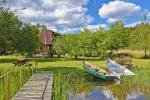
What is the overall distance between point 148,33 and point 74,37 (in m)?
13.6

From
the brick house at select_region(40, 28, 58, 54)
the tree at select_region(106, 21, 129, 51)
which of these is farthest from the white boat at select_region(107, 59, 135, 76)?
the brick house at select_region(40, 28, 58, 54)

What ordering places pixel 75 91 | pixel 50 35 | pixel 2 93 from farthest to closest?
pixel 50 35, pixel 75 91, pixel 2 93

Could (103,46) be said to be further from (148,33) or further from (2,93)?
(2,93)

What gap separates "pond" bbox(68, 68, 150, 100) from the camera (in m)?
18.6

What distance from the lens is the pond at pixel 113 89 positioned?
1860 cm

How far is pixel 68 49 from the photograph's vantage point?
5825 centimetres

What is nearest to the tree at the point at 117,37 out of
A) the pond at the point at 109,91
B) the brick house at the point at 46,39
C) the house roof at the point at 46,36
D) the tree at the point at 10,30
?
the tree at the point at 10,30

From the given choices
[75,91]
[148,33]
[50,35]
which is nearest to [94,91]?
[75,91]

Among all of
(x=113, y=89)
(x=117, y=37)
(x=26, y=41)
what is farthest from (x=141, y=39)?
(x=113, y=89)

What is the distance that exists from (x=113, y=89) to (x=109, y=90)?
48 centimetres

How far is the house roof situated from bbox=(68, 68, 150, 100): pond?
56460mm

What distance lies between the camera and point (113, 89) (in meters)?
21.8

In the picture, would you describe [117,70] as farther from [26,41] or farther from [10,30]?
[26,41]

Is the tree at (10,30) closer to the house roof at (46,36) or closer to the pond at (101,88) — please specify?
the pond at (101,88)
